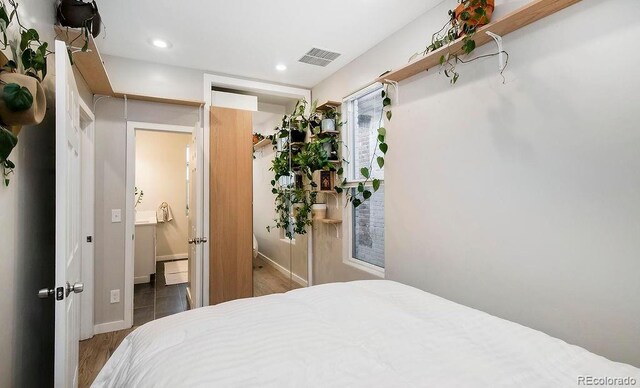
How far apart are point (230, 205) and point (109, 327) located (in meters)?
1.60

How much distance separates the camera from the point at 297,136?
368 cm

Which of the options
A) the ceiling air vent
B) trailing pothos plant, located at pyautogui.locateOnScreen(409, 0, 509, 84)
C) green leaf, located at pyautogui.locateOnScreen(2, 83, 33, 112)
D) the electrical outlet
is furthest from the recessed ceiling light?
the electrical outlet

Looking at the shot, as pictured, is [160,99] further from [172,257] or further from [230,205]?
[172,257]

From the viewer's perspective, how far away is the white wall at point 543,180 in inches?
50.6

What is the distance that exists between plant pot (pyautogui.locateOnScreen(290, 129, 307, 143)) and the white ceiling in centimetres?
75

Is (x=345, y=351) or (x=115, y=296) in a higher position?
(x=345, y=351)

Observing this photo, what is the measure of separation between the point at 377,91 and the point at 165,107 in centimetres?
216

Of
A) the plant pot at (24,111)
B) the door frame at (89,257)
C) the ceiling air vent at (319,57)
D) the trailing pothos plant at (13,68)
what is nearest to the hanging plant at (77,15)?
the trailing pothos plant at (13,68)

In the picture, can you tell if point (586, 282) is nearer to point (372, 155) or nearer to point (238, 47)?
point (372, 155)

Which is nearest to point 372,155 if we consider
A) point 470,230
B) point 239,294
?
point 470,230

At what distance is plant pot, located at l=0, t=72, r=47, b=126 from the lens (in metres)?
1.03

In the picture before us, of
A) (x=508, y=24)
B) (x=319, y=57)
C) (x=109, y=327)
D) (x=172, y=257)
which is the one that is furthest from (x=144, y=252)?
(x=508, y=24)

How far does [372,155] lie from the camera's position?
2.87 metres

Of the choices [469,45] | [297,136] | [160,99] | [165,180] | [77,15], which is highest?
[77,15]
